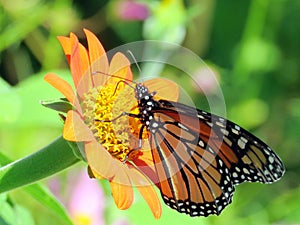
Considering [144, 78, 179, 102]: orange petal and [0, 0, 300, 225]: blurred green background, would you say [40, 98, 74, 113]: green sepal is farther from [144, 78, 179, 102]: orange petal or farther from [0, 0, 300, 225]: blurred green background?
→ [144, 78, 179, 102]: orange petal

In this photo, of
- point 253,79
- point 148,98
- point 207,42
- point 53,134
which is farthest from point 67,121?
point 207,42

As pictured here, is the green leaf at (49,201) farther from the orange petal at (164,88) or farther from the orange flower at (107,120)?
the orange petal at (164,88)

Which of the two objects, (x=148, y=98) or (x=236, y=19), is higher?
(x=148, y=98)

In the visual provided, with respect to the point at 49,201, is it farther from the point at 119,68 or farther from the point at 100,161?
the point at 119,68

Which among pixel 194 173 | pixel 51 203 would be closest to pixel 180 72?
pixel 194 173

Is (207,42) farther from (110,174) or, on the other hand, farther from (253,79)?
(110,174)

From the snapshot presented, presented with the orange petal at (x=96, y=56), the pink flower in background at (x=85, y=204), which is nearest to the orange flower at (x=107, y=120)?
the orange petal at (x=96, y=56)

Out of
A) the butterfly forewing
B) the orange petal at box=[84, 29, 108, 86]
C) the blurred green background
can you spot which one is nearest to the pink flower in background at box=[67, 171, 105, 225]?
the blurred green background
